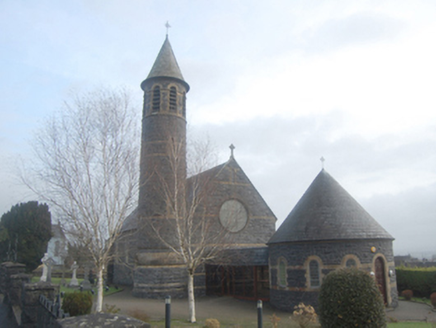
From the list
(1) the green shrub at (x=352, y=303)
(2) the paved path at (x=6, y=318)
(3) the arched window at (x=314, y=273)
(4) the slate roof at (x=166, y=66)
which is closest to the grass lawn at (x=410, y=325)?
(3) the arched window at (x=314, y=273)

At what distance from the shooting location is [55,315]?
20.8 ft

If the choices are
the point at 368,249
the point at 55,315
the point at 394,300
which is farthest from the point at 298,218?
the point at 55,315

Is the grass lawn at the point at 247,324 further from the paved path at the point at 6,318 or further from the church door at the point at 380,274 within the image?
the paved path at the point at 6,318

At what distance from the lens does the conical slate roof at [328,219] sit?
17.6 m

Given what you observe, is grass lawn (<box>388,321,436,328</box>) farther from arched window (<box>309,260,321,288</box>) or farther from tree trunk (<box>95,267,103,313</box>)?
tree trunk (<box>95,267,103,313</box>)

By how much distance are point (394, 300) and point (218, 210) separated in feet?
39.3

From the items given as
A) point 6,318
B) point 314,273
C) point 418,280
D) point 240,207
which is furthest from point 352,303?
point 418,280

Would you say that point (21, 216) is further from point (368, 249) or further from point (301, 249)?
point (368, 249)

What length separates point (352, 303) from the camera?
405 inches

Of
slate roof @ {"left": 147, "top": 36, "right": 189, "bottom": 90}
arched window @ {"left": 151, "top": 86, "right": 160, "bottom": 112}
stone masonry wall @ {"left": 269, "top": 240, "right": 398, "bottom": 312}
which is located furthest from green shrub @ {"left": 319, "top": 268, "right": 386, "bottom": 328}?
slate roof @ {"left": 147, "top": 36, "right": 189, "bottom": 90}

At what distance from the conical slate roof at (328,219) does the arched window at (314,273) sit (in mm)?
1313

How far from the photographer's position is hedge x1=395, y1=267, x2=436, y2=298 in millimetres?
22938

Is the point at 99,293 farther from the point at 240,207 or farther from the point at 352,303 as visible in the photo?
the point at 240,207

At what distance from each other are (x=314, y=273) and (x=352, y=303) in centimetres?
754
